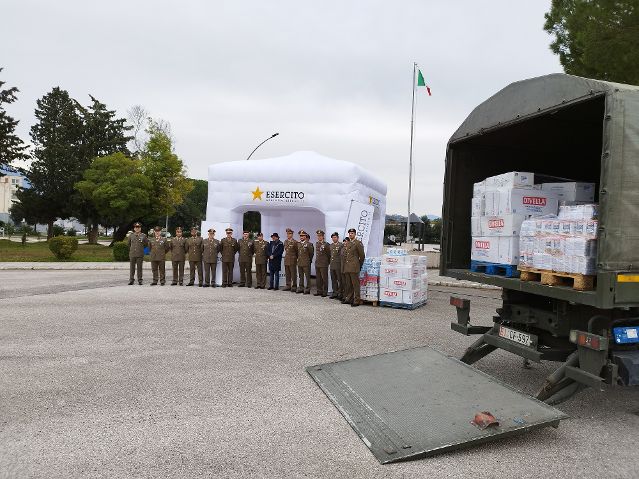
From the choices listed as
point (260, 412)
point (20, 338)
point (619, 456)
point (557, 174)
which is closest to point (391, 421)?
point (260, 412)

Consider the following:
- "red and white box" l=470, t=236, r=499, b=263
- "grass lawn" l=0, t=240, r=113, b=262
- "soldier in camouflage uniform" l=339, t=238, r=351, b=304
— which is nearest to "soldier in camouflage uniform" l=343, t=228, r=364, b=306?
"soldier in camouflage uniform" l=339, t=238, r=351, b=304

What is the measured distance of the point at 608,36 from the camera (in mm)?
14734

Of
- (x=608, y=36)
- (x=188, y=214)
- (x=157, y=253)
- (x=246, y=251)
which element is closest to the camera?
(x=246, y=251)

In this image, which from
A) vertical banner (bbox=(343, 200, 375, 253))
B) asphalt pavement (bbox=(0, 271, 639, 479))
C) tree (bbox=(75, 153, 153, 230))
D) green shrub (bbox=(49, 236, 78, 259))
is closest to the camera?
asphalt pavement (bbox=(0, 271, 639, 479))

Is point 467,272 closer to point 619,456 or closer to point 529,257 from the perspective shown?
point 529,257

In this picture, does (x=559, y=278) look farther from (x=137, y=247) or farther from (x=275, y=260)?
(x=137, y=247)

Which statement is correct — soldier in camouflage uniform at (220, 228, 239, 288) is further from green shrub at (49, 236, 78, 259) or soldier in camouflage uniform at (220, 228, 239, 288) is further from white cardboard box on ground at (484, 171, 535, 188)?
green shrub at (49, 236, 78, 259)

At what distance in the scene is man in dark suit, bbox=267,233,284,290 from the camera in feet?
47.0

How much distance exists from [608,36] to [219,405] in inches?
625

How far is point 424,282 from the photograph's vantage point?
1211 centimetres

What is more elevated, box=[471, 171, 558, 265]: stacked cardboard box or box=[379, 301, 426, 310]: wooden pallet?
box=[471, 171, 558, 265]: stacked cardboard box

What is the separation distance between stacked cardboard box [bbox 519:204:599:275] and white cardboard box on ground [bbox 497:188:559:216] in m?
0.25

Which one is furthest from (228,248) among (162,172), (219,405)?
(162,172)

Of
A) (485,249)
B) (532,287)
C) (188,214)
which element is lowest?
(532,287)
